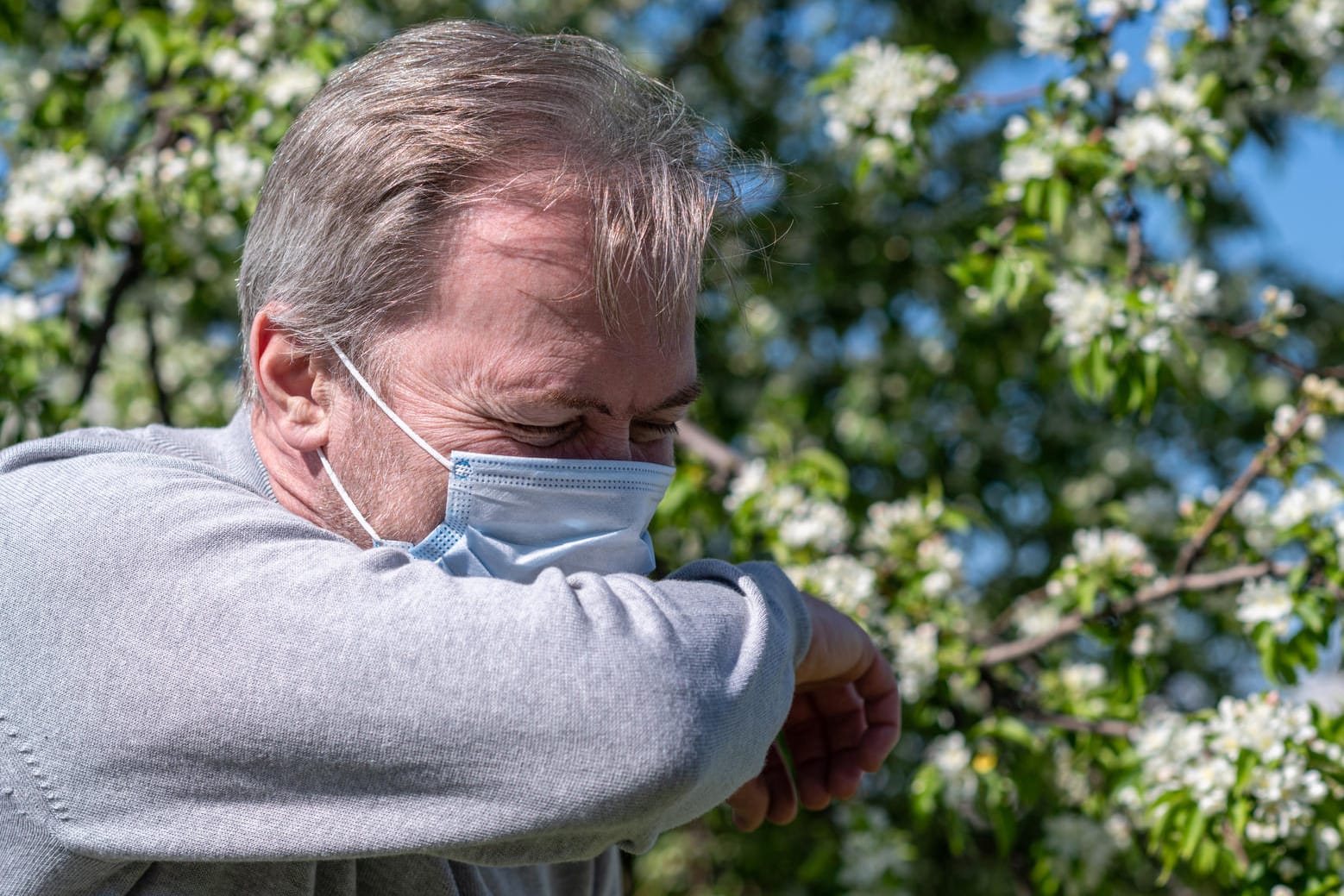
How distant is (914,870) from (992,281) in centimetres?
203

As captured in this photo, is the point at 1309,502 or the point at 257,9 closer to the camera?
the point at 1309,502

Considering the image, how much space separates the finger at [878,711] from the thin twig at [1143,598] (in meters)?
1.17

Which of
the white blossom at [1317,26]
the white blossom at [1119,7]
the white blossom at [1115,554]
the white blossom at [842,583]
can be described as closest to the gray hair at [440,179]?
the white blossom at [842,583]

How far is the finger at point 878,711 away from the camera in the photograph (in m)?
1.76

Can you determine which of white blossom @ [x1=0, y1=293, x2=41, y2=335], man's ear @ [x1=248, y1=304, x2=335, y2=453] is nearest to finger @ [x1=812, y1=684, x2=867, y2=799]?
man's ear @ [x1=248, y1=304, x2=335, y2=453]

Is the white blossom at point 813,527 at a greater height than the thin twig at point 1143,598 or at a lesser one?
greater

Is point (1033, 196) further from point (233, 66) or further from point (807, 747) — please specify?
point (233, 66)

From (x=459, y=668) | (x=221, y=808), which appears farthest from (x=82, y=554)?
(x=459, y=668)

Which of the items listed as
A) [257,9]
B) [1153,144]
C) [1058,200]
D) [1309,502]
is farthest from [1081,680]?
[257,9]

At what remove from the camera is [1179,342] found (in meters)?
2.92

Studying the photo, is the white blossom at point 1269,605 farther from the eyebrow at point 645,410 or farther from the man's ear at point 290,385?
the man's ear at point 290,385

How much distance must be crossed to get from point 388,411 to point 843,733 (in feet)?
2.54

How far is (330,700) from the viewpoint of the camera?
1063mm

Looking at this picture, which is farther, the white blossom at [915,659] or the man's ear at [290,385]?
the white blossom at [915,659]
